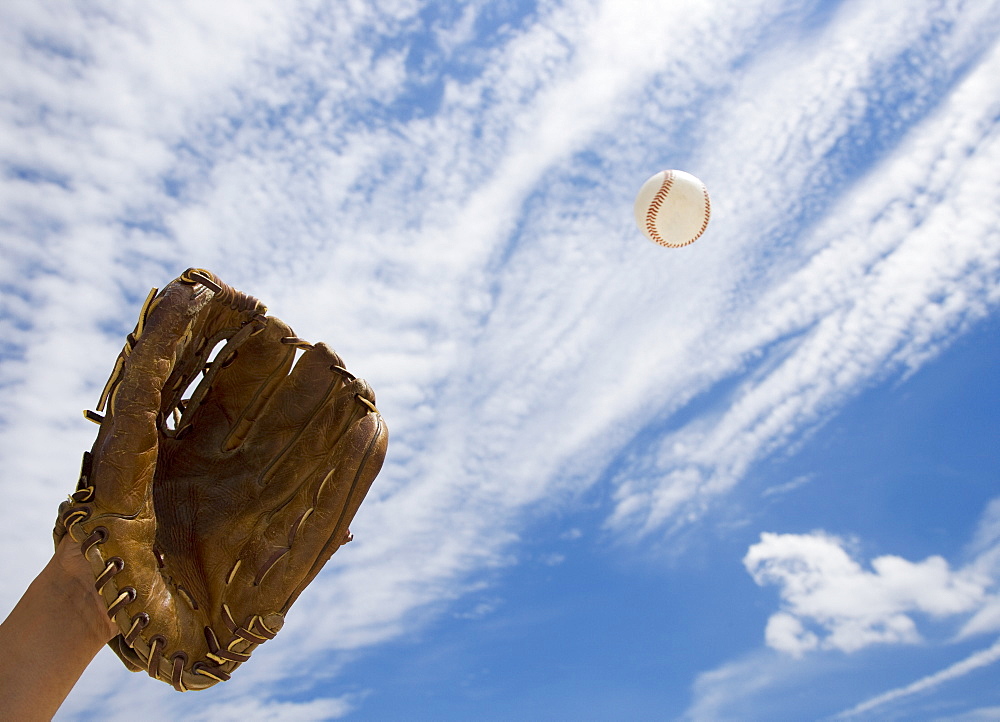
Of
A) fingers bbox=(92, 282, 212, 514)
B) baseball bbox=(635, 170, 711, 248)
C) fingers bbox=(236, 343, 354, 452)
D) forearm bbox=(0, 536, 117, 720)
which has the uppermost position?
baseball bbox=(635, 170, 711, 248)

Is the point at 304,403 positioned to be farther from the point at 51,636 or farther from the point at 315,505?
the point at 51,636

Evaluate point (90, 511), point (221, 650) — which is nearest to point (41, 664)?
point (90, 511)

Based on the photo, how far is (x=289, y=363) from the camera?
4859 mm

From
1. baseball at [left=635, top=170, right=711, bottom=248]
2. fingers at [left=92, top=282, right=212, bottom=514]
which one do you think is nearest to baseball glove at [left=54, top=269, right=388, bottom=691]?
fingers at [left=92, top=282, right=212, bottom=514]

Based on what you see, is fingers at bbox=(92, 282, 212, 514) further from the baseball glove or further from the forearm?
the forearm

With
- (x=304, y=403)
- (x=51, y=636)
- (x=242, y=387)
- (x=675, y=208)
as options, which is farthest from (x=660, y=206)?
(x=51, y=636)

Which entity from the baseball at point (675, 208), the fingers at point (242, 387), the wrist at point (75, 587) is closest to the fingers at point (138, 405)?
the wrist at point (75, 587)

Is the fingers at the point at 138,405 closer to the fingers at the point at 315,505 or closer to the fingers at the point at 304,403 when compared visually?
the fingers at the point at 315,505

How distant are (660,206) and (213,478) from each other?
8.76 meters

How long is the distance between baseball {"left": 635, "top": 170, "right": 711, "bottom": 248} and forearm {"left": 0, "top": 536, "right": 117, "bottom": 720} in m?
9.78

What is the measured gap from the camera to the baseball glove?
3.46 metres

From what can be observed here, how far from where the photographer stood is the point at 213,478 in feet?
15.0

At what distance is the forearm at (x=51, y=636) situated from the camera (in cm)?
311

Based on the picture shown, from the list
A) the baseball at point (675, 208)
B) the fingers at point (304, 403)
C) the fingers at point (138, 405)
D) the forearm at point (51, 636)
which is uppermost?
the baseball at point (675, 208)
